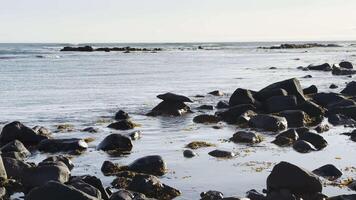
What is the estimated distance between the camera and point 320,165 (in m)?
15.3

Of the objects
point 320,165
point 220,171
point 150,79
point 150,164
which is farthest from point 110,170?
point 150,79

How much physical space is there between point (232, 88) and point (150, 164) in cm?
2619

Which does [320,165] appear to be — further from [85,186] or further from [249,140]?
[85,186]

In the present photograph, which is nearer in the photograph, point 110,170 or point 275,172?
point 275,172

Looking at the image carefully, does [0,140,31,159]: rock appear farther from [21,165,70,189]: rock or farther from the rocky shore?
[21,165,70,189]: rock

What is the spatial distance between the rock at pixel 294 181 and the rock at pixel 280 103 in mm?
13719

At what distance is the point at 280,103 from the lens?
2622 cm

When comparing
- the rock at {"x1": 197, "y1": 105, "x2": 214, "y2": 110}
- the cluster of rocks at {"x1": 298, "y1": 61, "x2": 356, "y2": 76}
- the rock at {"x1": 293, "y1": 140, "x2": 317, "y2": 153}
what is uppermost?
the rock at {"x1": 293, "y1": 140, "x2": 317, "y2": 153}

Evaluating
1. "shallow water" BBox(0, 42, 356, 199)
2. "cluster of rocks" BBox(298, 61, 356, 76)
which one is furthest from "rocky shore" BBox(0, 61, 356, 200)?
"cluster of rocks" BBox(298, 61, 356, 76)

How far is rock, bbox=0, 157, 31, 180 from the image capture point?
13875 millimetres

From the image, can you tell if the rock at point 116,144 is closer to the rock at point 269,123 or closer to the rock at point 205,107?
the rock at point 269,123

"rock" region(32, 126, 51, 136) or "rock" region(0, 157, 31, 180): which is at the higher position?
"rock" region(0, 157, 31, 180)

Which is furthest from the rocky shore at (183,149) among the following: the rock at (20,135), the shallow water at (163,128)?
the shallow water at (163,128)

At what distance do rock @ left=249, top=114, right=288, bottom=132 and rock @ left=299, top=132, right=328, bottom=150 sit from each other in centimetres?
296
